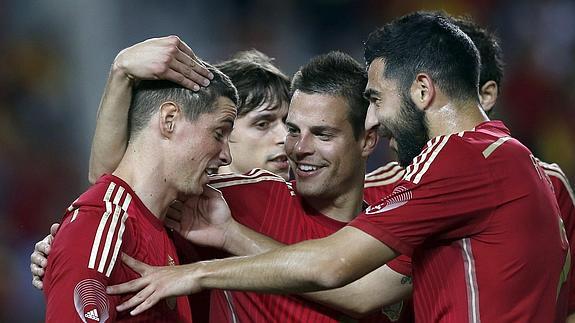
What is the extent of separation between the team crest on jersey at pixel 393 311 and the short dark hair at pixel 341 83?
749 mm

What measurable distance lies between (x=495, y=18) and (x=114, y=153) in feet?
20.2

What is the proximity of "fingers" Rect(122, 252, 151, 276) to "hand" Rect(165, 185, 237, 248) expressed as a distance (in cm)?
52

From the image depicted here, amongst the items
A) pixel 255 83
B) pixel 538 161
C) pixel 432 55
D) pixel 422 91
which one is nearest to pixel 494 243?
pixel 422 91

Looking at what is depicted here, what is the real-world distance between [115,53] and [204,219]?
4694mm

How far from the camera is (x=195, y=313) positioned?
3705 millimetres

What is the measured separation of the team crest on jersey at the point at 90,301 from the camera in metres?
2.54

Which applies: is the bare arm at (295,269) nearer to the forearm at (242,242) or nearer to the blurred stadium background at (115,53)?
the forearm at (242,242)

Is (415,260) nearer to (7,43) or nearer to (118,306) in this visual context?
(118,306)

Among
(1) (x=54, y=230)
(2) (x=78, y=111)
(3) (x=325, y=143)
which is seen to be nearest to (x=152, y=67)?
(1) (x=54, y=230)

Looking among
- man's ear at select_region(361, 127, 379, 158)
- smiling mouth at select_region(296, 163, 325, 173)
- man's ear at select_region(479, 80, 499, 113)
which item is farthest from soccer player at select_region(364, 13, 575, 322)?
smiling mouth at select_region(296, 163, 325, 173)

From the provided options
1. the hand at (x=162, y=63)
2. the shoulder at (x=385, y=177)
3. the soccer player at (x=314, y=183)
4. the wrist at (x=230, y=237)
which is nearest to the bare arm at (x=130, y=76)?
the hand at (x=162, y=63)

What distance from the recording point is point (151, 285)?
277cm

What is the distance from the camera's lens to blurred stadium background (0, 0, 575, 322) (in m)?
7.67

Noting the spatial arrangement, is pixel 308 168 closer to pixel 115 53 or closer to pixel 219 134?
pixel 219 134
